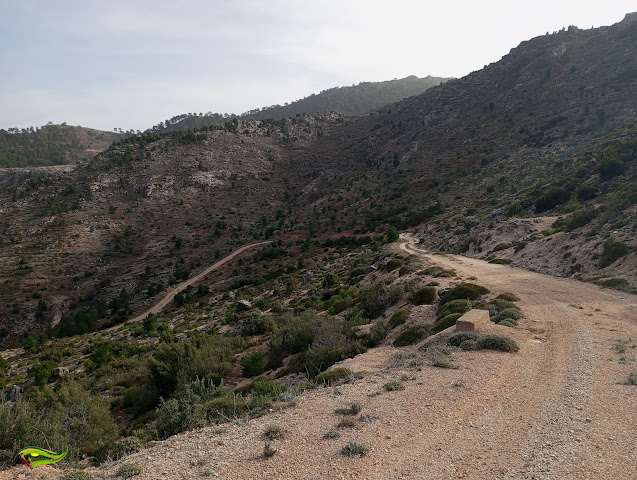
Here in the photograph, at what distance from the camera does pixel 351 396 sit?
951cm

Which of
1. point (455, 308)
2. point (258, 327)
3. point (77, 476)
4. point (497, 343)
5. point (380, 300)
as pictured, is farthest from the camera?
point (258, 327)

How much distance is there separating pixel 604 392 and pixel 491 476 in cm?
477

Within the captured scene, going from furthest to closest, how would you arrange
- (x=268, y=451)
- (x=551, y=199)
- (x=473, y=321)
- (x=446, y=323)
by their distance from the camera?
(x=551, y=199)
(x=446, y=323)
(x=473, y=321)
(x=268, y=451)

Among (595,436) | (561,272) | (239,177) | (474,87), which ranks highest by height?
(474,87)

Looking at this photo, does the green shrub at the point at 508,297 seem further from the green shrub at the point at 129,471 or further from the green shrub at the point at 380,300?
the green shrub at the point at 129,471

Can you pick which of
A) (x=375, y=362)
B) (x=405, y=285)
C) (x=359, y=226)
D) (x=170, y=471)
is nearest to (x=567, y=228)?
(x=405, y=285)

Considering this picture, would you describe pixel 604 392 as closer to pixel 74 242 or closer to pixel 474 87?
pixel 74 242

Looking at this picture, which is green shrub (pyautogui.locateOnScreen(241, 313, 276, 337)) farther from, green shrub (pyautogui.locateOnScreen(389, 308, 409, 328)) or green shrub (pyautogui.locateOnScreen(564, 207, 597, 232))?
green shrub (pyautogui.locateOnScreen(564, 207, 597, 232))

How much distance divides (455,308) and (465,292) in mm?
2824

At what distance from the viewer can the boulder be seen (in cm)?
1303

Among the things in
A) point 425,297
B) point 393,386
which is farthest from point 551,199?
point 393,386

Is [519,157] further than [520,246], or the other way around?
[519,157]

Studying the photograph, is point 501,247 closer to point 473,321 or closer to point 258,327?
point 258,327

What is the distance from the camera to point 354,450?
6746 millimetres
